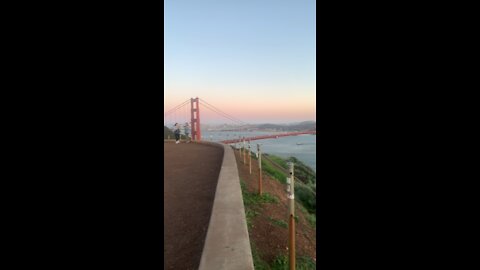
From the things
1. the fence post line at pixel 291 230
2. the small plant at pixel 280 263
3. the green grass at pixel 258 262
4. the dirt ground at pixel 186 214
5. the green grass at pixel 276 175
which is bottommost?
the green grass at pixel 276 175

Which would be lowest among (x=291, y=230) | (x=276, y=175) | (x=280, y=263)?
(x=276, y=175)

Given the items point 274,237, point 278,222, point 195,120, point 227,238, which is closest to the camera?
point 227,238

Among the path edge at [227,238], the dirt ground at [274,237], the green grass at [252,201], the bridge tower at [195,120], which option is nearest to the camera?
the path edge at [227,238]

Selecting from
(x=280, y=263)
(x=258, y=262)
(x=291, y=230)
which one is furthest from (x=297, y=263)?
(x=291, y=230)

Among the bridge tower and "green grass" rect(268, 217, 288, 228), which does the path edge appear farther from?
the bridge tower

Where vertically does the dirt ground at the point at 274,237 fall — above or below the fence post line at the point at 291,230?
Result: below

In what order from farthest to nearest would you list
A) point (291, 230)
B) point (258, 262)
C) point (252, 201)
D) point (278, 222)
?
point (252, 201) → point (278, 222) → point (258, 262) → point (291, 230)

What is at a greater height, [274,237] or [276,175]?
[274,237]

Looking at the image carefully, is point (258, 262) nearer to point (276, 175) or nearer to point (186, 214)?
point (186, 214)

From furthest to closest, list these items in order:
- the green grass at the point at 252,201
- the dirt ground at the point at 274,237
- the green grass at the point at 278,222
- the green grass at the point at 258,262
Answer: the green grass at the point at 252,201 < the green grass at the point at 278,222 < the dirt ground at the point at 274,237 < the green grass at the point at 258,262

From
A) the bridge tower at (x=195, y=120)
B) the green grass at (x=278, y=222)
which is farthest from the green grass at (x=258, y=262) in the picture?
the bridge tower at (x=195, y=120)

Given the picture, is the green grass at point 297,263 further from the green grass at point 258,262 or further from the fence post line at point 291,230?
the fence post line at point 291,230
